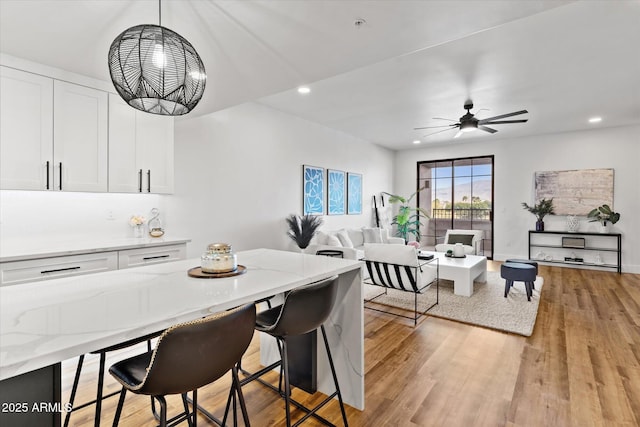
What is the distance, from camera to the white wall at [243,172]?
391 cm

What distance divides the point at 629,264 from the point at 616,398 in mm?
5606

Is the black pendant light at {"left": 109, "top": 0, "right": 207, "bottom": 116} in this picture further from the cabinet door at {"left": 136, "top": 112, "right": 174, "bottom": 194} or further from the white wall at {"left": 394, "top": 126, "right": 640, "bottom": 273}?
the white wall at {"left": 394, "top": 126, "right": 640, "bottom": 273}

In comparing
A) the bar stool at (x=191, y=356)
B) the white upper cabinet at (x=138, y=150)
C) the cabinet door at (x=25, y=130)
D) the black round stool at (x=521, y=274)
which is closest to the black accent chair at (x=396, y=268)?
the black round stool at (x=521, y=274)

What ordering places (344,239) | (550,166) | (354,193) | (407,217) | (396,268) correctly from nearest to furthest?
1. (396,268)
2. (344,239)
3. (550,166)
4. (354,193)
5. (407,217)

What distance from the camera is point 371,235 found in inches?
256

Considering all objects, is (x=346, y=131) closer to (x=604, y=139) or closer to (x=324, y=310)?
(x=604, y=139)

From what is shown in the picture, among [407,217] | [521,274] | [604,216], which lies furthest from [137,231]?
[604,216]

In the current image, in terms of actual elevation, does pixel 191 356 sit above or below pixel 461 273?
above

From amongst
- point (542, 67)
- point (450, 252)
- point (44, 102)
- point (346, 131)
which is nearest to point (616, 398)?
point (450, 252)

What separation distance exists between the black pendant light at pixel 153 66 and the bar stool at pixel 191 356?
110 centimetres

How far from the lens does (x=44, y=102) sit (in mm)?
2500

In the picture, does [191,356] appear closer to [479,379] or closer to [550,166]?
[479,379]

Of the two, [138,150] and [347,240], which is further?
[347,240]

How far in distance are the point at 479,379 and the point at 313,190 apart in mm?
4129
